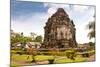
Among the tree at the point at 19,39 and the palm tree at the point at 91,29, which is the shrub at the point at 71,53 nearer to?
the palm tree at the point at 91,29

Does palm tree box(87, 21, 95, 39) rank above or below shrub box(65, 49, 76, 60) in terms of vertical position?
above

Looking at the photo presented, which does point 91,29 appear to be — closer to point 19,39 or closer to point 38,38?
point 38,38

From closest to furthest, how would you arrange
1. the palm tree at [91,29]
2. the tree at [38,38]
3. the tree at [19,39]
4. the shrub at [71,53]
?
the tree at [19,39] < the tree at [38,38] < the shrub at [71,53] < the palm tree at [91,29]

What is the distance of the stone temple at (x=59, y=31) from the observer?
2564 mm

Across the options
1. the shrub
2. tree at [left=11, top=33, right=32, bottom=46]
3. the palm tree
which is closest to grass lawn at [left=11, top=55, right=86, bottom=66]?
the shrub

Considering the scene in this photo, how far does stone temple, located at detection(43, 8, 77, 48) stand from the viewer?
8.41 feet

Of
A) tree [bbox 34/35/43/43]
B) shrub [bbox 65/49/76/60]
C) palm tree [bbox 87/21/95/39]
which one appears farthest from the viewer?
palm tree [bbox 87/21/95/39]

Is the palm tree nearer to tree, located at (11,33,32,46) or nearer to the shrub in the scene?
the shrub

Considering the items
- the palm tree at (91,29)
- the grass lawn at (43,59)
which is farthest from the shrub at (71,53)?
the palm tree at (91,29)

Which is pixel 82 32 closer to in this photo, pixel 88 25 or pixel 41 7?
pixel 88 25

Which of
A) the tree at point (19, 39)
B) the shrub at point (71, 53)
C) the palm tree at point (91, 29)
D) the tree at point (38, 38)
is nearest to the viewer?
the tree at point (19, 39)

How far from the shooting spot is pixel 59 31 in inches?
103

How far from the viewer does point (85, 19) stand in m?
2.77

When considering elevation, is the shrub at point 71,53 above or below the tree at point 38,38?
below
